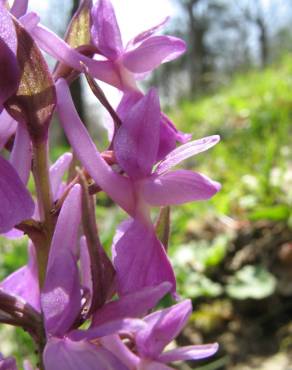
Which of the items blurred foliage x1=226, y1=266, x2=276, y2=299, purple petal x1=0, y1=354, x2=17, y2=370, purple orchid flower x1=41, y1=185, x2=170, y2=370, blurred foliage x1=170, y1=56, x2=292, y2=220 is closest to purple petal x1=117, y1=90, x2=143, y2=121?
purple orchid flower x1=41, y1=185, x2=170, y2=370

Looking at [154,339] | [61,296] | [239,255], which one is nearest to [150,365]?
[154,339]

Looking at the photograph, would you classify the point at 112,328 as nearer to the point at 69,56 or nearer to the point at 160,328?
the point at 160,328

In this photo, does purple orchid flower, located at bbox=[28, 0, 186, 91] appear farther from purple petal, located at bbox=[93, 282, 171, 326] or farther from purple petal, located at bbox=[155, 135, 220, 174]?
purple petal, located at bbox=[93, 282, 171, 326]

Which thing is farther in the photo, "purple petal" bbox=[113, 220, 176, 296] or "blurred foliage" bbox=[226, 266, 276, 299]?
"blurred foliage" bbox=[226, 266, 276, 299]

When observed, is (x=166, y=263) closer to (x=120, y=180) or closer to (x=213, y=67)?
(x=120, y=180)

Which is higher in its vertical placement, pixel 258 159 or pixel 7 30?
pixel 7 30

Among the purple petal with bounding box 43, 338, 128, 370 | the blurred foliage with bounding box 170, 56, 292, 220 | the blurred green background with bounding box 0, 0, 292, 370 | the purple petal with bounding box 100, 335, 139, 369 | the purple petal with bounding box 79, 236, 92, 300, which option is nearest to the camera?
the purple petal with bounding box 43, 338, 128, 370

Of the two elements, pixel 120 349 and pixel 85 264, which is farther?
pixel 85 264
